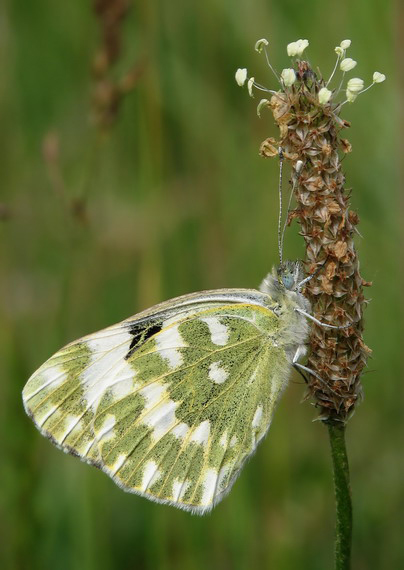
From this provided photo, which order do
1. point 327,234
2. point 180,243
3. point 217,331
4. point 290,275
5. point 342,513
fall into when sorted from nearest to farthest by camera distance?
point 342,513 → point 327,234 → point 290,275 → point 217,331 → point 180,243

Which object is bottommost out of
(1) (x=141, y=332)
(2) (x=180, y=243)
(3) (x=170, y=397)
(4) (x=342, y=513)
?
(4) (x=342, y=513)

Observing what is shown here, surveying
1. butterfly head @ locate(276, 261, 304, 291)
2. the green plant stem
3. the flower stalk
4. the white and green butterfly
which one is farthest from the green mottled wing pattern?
the green plant stem

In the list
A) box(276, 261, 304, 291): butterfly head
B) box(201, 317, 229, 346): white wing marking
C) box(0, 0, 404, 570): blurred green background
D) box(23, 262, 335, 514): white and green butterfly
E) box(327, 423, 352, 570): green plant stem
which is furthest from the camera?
box(0, 0, 404, 570): blurred green background

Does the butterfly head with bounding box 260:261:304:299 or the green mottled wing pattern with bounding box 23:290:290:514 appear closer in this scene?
the butterfly head with bounding box 260:261:304:299

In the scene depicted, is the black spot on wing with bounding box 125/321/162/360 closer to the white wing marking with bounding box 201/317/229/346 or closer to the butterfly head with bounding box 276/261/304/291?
the white wing marking with bounding box 201/317/229/346

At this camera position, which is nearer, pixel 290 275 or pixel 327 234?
pixel 327 234

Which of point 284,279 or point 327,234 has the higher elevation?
point 284,279

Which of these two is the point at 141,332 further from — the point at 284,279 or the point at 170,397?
the point at 284,279

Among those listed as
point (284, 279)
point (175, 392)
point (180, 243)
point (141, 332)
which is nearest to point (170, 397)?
point (175, 392)

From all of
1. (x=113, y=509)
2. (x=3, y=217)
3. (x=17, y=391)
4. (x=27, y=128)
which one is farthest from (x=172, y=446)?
(x=27, y=128)
